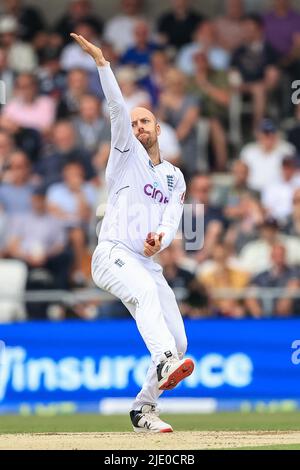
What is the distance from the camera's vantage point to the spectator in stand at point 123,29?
69.4 ft

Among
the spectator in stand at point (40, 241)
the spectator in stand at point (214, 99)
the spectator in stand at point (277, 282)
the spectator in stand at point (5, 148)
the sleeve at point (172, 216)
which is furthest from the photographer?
the spectator in stand at point (214, 99)

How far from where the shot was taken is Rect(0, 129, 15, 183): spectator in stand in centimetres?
1934

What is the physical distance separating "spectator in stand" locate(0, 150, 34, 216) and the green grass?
4188mm

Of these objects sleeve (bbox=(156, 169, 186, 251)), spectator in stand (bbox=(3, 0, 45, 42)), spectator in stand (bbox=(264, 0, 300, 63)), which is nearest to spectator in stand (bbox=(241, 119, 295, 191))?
spectator in stand (bbox=(264, 0, 300, 63))

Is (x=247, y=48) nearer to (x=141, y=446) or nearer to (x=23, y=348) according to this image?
(x=23, y=348)

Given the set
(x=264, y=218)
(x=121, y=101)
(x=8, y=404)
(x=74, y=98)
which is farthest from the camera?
(x=74, y=98)

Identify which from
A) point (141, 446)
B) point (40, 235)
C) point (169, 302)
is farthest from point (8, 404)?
point (141, 446)

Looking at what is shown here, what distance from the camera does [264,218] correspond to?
18219mm

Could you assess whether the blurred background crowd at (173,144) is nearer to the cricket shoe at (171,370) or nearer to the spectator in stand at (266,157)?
the spectator in stand at (266,157)

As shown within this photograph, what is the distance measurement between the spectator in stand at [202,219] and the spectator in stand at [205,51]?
2.62m

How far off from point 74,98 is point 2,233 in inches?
120

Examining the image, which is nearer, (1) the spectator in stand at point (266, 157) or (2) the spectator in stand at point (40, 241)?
(2) the spectator in stand at point (40, 241)

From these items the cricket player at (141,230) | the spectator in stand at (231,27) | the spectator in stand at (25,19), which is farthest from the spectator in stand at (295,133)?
the cricket player at (141,230)

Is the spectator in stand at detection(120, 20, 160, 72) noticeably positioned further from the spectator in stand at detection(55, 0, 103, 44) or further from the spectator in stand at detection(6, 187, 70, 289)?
the spectator in stand at detection(6, 187, 70, 289)
